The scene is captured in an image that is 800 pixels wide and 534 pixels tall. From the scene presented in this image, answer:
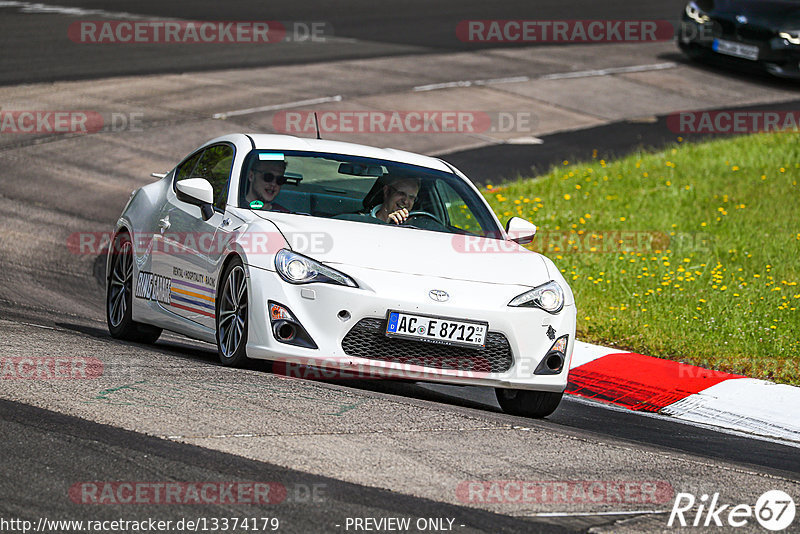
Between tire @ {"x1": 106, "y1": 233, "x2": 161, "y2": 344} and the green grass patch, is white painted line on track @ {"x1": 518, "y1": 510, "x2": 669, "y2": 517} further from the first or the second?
tire @ {"x1": 106, "y1": 233, "x2": 161, "y2": 344}

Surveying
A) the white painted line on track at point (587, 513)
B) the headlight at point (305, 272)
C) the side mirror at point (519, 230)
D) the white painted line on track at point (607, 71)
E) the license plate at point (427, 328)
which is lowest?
the white painted line on track at point (607, 71)

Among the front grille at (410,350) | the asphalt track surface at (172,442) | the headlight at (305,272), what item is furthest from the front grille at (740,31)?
the headlight at (305,272)

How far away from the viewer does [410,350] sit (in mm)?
7109

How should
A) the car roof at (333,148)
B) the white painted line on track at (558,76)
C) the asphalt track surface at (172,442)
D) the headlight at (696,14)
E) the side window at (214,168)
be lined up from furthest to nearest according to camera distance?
the headlight at (696,14) → the white painted line on track at (558,76) → the car roof at (333,148) → the side window at (214,168) → the asphalt track surface at (172,442)

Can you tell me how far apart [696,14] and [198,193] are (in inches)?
652

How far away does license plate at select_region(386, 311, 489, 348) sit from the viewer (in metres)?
7.04

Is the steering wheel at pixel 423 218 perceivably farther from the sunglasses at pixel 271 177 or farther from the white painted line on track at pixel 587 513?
the white painted line on track at pixel 587 513

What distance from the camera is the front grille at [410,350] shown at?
23.1ft

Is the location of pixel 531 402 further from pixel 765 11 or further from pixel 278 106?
pixel 765 11

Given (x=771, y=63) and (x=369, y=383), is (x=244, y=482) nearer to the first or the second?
(x=369, y=383)

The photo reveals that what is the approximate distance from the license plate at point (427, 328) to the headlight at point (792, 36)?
53.2 ft

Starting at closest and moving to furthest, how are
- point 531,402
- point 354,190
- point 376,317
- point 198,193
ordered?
point 376,317
point 531,402
point 198,193
point 354,190

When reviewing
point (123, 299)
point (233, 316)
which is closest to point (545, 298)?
point (233, 316)

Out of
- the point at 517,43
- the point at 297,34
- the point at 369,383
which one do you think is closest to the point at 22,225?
the point at 369,383
